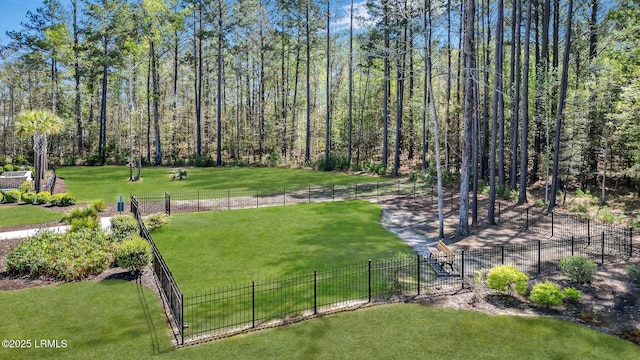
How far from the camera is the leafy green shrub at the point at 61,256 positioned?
1320 centimetres

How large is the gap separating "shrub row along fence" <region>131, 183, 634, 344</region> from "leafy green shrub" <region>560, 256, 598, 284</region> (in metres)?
1.10

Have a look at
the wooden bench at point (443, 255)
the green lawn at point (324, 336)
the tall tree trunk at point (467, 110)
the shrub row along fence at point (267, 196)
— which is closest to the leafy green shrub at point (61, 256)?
the green lawn at point (324, 336)

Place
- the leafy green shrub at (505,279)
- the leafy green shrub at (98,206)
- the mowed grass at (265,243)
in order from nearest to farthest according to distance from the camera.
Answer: the leafy green shrub at (505,279)
the mowed grass at (265,243)
the leafy green shrub at (98,206)

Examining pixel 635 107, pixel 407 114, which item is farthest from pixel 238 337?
pixel 407 114

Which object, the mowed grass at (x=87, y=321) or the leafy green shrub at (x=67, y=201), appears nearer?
the mowed grass at (x=87, y=321)

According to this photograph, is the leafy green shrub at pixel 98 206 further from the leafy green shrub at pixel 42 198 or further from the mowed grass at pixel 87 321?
the mowed grass at pixel 87 321

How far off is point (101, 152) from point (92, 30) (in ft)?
48.3

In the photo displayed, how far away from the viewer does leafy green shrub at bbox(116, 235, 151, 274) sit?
13.3m

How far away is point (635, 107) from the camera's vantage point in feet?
55.1

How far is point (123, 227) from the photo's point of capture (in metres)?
16.5

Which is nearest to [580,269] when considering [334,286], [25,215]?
[334,286]

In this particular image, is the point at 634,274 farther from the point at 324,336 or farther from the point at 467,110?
the point at 324,336

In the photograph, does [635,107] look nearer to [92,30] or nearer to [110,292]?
[110,292]

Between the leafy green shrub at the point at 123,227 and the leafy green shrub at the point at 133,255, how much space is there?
2761 mm
